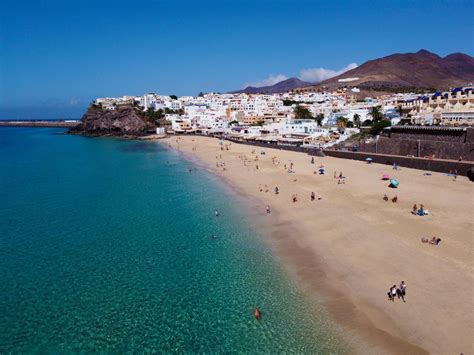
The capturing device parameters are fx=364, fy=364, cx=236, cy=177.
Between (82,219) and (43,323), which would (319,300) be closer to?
(43,323)

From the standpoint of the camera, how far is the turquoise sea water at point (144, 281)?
11836mm

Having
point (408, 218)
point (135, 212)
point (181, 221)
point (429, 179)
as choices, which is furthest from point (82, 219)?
point (429, 179)

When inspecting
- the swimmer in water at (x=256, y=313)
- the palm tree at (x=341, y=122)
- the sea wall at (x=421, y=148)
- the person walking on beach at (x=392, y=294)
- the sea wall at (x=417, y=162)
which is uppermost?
the palm tree at (x=341, y=122)

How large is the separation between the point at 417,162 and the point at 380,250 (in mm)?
19811

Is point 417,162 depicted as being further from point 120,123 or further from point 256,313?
point 120,123

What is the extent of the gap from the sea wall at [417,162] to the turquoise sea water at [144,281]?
1724 cm

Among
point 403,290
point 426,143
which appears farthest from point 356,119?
point 403,290

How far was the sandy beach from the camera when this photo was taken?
11445 mm

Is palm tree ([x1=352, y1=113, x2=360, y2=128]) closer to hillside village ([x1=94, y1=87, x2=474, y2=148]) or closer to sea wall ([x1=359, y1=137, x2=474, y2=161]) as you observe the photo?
hillside village ([x1=94, y1=87, x2=474, y2=148])

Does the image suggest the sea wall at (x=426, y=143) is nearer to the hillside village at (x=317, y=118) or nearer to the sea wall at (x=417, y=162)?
the sea wall at (x=417, y=162)

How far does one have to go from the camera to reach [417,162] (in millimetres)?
33344

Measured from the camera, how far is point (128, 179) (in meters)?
37.9

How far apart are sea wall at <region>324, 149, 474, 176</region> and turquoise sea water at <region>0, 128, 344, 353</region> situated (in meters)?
17.2

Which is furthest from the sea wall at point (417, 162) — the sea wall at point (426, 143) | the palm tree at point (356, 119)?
the palm tree at point (356, 119)
